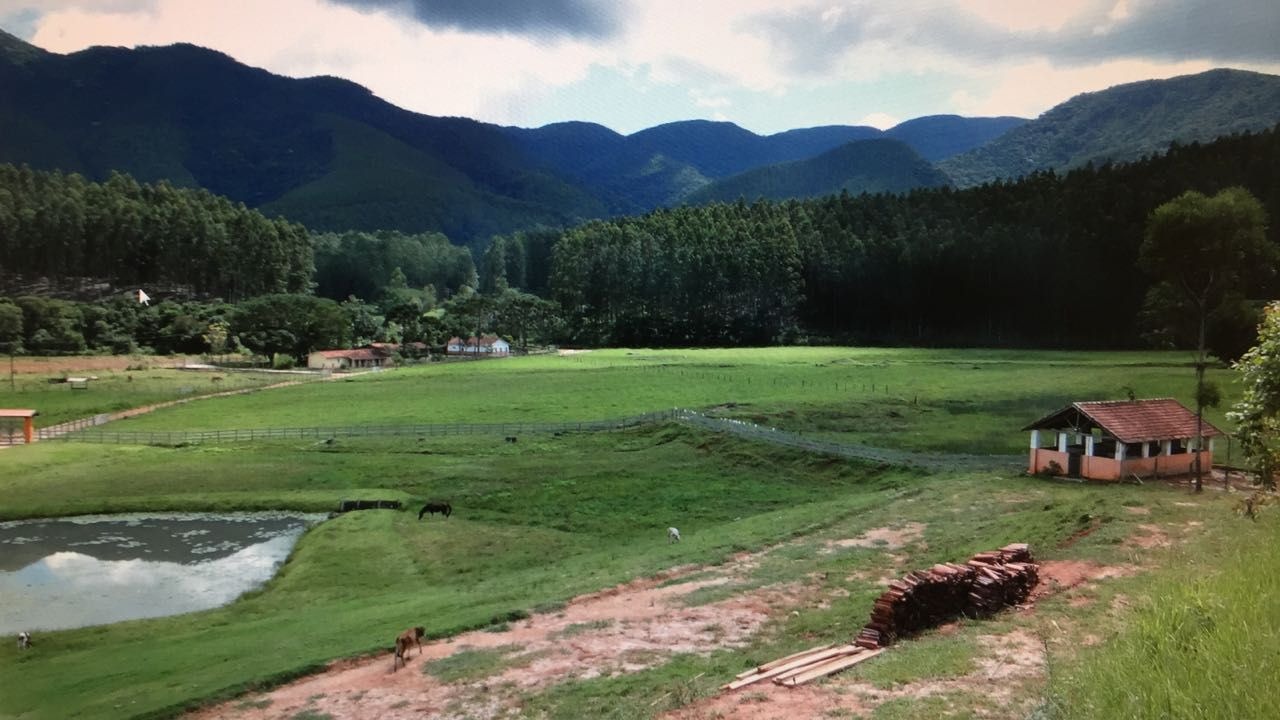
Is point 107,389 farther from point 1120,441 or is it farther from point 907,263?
point 907,263

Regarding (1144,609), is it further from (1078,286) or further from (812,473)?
(1078,286)

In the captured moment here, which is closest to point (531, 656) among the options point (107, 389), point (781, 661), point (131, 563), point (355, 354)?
point (781, 661)

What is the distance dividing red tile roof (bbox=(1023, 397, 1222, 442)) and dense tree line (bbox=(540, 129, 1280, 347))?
59.9m

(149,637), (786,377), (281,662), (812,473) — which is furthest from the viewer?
(786,377)

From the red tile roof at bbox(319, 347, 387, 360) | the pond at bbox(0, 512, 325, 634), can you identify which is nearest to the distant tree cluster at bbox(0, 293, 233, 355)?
the red tile roof at bbox(319, 347, 387, 360)

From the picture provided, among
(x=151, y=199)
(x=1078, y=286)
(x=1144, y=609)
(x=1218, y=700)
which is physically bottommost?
(x=1144, y=609)

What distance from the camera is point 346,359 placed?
107m

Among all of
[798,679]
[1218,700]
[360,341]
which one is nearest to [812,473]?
[798,679]

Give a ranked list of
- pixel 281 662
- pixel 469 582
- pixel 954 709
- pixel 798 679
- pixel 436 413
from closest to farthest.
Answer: pixel 954 709, pixel 798 679, pixel 281 662, pixel 469 582, pixel 436 413

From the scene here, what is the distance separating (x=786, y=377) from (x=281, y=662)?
6003cm

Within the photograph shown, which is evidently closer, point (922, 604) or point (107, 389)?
point (922, 604)

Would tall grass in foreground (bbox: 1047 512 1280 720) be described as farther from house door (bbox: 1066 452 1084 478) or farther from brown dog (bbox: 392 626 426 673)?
house door (bbox: 1066 452 1084 478)

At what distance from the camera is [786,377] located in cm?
7212

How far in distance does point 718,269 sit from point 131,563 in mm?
107724
